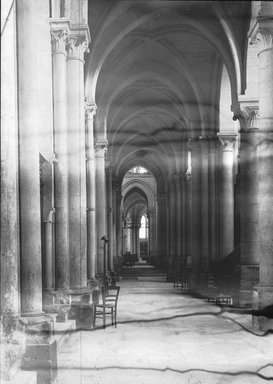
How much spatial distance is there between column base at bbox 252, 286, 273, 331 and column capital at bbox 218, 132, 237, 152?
932cm

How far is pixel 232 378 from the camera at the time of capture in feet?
25.2

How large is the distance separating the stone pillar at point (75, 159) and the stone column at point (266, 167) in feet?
12.2

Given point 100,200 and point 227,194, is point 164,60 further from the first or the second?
point 100,200

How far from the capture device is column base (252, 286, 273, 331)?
1171 cm

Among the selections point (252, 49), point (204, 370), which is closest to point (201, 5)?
point (252, 49)

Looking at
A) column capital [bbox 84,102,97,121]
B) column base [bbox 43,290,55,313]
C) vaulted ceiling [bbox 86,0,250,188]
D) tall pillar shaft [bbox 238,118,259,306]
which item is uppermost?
vaulted ceiling [bbox 86,0,250,188]

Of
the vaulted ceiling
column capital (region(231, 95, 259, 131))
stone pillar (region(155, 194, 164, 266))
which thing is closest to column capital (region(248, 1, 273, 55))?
the vaulted ceiling

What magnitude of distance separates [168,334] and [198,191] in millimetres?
11116

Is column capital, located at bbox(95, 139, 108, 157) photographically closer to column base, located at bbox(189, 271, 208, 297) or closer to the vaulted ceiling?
the vaulted ceiling

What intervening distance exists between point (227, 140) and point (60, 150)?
10354 millimetres

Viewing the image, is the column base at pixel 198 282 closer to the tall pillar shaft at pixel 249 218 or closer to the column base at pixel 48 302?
the tall pillar shaft at pixel 249 218

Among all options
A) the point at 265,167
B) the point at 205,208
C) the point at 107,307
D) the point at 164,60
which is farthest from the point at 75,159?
the point at 164,60

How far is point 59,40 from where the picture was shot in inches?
449

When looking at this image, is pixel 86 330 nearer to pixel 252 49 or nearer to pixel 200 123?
pixel 252 49
